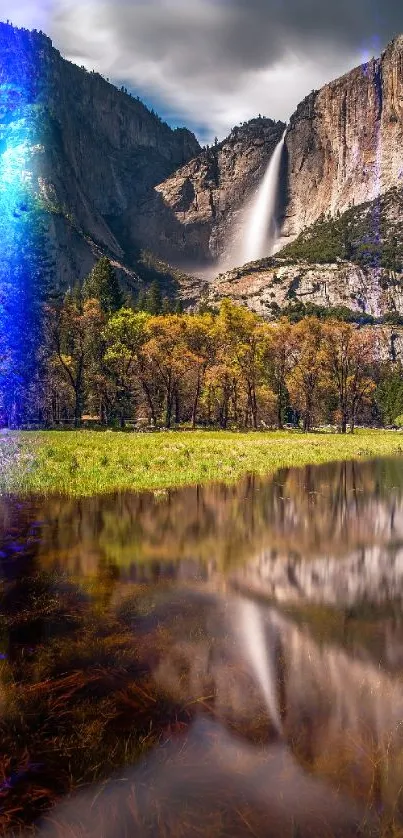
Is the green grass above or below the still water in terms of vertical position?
above

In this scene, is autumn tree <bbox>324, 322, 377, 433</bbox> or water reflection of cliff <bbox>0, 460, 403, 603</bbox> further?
autumn tree <bbox>324, 322, 377, 433</bbox>

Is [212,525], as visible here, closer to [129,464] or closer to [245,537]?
[245,537]

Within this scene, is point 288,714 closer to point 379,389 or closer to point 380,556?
point 380,556

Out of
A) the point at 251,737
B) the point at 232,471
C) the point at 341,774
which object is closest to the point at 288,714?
the point at 251,737

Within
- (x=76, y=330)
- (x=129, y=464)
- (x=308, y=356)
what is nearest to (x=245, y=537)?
(x=129, y=464)

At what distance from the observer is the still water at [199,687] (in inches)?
162

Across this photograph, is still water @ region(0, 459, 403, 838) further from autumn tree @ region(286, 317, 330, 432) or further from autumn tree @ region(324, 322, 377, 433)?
autumn tree @ region(324, 322, 377, 433)

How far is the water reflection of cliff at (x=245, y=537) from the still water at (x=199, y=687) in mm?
83

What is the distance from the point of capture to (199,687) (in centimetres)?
579

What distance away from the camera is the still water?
162 inches

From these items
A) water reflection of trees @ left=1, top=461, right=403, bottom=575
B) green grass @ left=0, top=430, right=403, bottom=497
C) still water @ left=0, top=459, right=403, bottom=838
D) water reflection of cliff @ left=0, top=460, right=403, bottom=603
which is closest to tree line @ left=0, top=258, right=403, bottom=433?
green grass @ left=0, top=430, right=403, bottom=497

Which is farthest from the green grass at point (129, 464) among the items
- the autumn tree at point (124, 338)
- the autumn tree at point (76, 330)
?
the autumn tree at point (76, 330)

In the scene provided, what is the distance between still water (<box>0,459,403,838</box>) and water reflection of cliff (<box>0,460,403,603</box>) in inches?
3.3

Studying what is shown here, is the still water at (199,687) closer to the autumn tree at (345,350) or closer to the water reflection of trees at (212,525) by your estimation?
the water reflection of trees at (212,525)
